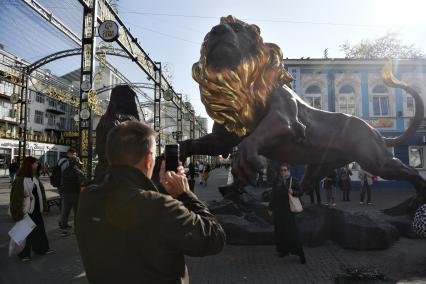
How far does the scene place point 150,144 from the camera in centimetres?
155

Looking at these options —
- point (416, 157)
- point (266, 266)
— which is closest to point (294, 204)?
point (266, 266)

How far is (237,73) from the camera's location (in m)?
3.85

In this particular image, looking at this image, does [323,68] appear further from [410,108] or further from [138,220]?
[138,220]

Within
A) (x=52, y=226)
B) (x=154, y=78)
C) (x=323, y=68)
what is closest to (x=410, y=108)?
(x=323, y=68)

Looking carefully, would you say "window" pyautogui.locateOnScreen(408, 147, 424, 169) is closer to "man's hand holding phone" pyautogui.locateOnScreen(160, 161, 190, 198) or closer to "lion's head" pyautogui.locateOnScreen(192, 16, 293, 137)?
"lion's head" pyautogui.locateOnScreen(192, 16, 293, 137)

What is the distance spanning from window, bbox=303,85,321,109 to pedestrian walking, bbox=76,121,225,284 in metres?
18.3

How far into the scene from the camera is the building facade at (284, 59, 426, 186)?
18.1 meters

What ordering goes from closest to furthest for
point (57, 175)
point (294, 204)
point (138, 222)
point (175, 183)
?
point (138, 222) → point (175, 183) → point (294, 204) → point (57, 175)

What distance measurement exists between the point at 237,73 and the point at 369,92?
16758mm

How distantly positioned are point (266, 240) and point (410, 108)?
16335mm

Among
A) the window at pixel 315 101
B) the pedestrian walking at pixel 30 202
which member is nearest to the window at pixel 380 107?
the window at pixel 315 101

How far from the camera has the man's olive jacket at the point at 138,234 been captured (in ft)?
4.39

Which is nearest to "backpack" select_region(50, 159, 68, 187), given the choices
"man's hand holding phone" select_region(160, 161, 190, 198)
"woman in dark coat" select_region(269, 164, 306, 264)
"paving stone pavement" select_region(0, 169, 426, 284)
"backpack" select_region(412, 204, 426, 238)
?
"paving stone pavement" select_region(0, 169, 426, 284)

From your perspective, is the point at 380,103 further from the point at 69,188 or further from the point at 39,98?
the point at 39,98
